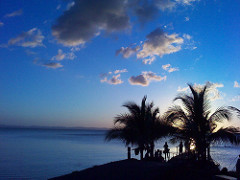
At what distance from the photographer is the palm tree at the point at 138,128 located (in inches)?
711

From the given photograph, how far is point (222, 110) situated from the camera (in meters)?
14.4

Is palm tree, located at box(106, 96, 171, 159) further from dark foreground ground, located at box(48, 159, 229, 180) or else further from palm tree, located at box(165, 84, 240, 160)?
dark foreground ground, located at box(48, 159, 229, 180)

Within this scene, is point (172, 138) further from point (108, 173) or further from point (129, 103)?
point (108, 173)

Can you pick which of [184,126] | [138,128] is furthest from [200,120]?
[138,128]

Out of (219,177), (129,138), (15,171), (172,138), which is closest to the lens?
(219,177)

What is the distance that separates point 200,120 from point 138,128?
17.5ft

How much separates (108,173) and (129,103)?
8025 millimetres

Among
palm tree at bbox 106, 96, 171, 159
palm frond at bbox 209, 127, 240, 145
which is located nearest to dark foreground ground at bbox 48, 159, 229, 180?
palm frond at bbox 209, 127, 240, 145

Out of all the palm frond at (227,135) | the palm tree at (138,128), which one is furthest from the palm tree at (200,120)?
the palm tree at (138,128)

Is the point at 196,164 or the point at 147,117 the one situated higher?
the point at 147,117

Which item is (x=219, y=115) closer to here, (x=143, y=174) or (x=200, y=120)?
(x=200, y=120)

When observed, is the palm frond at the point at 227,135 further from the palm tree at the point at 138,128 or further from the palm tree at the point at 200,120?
the palm tree at the point at 138,128

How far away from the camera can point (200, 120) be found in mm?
14648

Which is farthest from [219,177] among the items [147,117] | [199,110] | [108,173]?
[147,117]
